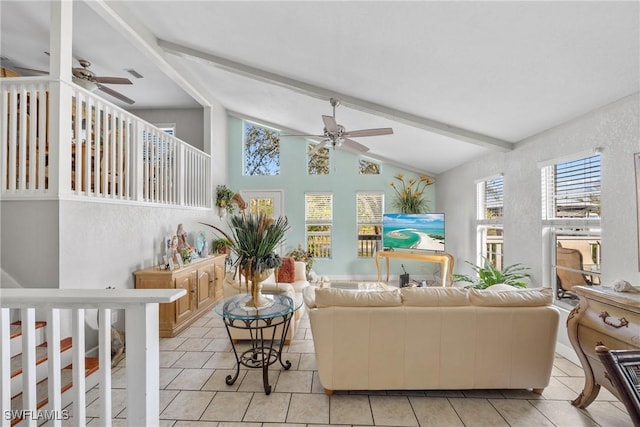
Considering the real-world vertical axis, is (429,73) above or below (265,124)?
below

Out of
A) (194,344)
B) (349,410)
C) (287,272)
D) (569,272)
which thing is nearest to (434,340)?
(349,410)

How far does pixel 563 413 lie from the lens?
2170 mm

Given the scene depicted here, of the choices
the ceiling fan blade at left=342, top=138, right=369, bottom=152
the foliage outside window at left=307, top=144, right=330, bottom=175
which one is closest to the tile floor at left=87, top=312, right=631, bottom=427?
the ceiling fan blade at left=342, top=138, right=369, bottom=152

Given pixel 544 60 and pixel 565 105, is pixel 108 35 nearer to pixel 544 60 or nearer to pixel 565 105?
pixel 544 60

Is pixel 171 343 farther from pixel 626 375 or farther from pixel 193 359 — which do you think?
pixel 626 375

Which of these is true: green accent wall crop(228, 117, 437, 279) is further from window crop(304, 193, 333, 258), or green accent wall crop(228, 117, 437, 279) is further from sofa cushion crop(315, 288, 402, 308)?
sofa cushion crop(315, 288, 402, 308)

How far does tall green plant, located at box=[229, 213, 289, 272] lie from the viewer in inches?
Answer: 98.3

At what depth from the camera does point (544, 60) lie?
88.9 inches

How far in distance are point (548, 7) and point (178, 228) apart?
452 cm

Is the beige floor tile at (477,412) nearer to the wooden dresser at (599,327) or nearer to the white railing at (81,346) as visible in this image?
the wooden dresser at (599,327)

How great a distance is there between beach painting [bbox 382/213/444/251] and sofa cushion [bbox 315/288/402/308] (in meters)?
3.86

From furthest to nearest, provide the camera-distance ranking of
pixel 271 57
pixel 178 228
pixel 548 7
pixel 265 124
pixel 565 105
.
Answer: pixel 265 124
pixel 178 228
pixel 271 57
pixel 565 105
pixel 548 7

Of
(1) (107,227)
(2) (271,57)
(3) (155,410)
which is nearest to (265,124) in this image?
(2) (271,57)

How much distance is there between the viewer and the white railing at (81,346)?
125cm
